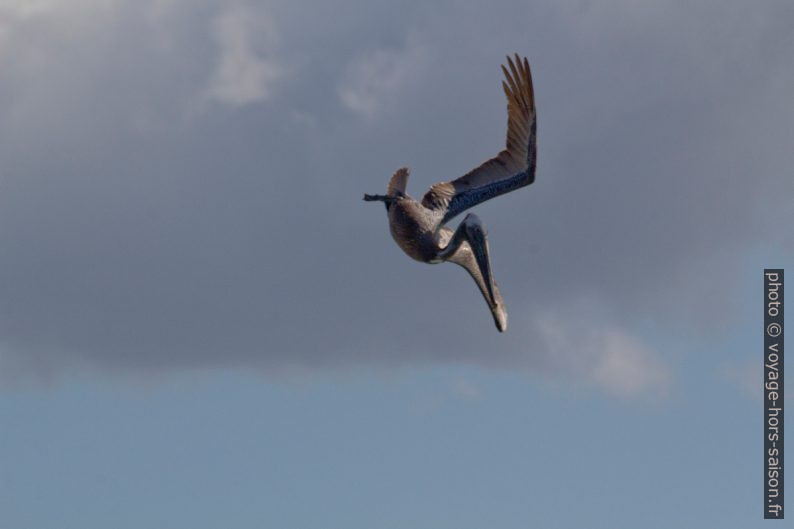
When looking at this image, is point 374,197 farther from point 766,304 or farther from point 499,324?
point 766,304

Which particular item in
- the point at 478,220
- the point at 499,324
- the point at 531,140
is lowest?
the point at 499,324

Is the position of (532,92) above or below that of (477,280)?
above

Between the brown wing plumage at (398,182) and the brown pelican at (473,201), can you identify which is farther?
the brown wing plumage at (398,182)

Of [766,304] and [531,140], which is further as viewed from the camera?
[766,304]

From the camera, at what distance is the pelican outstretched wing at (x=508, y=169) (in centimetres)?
4484

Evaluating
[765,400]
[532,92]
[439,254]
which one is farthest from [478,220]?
[765,400]

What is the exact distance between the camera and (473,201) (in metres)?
45.6

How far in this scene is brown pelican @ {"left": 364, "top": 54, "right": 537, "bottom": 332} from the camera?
43.0 m

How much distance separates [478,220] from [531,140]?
3498mm

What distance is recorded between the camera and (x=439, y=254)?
142 feet

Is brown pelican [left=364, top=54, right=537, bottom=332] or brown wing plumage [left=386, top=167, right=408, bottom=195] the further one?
brown wing plumage [left=386, top=167, right=408, bottom=195]

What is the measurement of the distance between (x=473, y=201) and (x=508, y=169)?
1.43 metres

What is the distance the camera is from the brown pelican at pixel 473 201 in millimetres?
43031

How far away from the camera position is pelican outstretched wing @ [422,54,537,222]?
147ft
